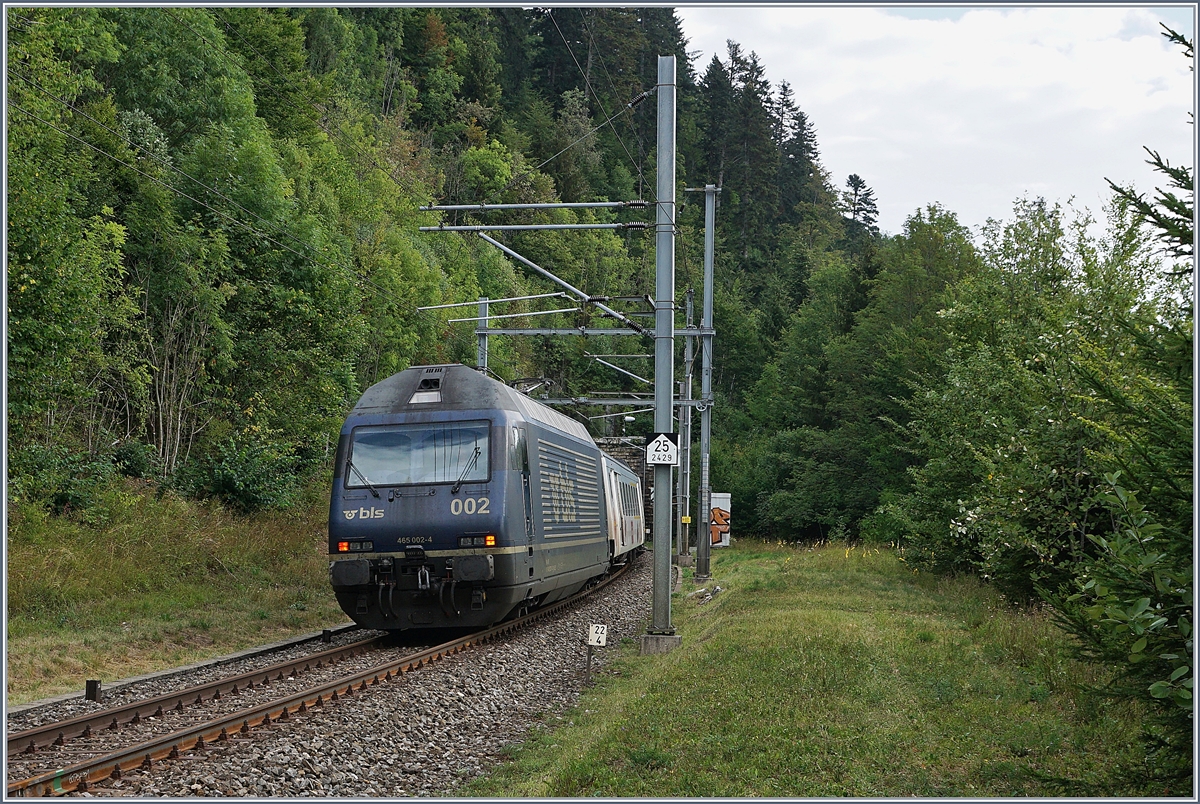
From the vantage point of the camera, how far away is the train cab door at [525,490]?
14102mm

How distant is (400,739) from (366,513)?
553cm

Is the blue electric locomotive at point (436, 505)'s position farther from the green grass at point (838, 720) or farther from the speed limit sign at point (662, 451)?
the green grass at point (838, 720)

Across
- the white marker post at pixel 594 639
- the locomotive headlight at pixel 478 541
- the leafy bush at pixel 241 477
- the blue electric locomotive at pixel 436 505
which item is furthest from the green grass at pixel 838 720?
the leafy bush at pixel 241 477

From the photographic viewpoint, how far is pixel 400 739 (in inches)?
329

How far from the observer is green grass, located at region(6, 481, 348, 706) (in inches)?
472

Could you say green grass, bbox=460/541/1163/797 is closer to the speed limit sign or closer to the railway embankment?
the railway embankment

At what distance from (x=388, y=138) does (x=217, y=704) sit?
41.3 m

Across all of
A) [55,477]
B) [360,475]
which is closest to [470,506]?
[360,475]

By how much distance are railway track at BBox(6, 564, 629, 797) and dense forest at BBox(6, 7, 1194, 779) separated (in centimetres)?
587

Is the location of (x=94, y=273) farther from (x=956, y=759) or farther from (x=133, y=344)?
(x=956, y=759)

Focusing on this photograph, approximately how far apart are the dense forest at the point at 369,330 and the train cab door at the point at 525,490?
17.1 feet

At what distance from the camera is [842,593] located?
20.0m

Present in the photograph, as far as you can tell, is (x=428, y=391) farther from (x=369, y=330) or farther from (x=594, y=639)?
(x=369, y=330)

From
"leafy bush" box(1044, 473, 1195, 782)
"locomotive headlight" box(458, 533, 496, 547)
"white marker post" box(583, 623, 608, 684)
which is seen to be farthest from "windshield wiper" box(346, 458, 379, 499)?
"leafy bush" box(1044, 473, 1195, 782)
